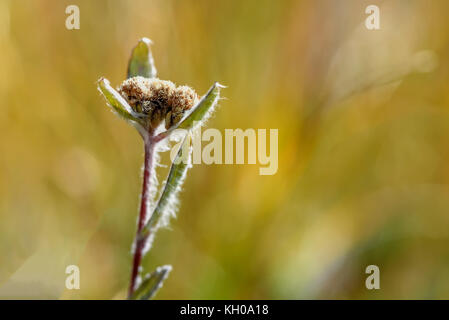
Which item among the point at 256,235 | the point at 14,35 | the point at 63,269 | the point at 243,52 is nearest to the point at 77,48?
the point at 14,35

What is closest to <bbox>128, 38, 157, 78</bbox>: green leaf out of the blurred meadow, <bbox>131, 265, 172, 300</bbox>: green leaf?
<bbox>131, 265, 172, 300</bbox>: green leaf

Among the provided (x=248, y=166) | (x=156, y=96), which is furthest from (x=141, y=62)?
(x=248, y=166)

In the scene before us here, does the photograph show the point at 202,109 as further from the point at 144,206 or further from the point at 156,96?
the point at 144,206

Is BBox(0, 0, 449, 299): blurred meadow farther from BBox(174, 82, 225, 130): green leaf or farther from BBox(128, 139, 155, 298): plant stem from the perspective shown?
BBox(174, 82, 225, 130): green leaf

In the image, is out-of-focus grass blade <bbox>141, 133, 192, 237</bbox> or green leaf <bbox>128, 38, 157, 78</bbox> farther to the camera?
green leaf <bbox>128, 38, 157, 78</bbox>

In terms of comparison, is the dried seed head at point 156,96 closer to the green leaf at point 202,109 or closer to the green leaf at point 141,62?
the green leaf at point 202,109

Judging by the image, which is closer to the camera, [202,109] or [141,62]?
[202,109]
